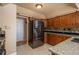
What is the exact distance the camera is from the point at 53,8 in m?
0.86

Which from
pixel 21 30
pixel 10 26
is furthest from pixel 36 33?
pixel 10 26

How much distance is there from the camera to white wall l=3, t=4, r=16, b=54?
0.89 metres

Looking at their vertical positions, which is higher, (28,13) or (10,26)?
(28,13)

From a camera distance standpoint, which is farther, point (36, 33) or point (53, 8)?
point (36, 33)

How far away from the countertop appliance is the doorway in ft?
0.23

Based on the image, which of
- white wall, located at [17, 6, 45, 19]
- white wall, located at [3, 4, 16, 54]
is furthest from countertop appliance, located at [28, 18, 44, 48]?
white wall, located at [3, 4, 16, 54]

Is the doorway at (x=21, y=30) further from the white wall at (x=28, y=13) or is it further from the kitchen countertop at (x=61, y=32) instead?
the kitchen countertop at (x=61, y=32)

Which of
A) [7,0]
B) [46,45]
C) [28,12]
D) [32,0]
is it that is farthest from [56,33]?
[7,0]

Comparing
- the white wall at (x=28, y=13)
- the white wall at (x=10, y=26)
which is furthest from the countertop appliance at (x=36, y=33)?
the white wall at (x=10, y=26)

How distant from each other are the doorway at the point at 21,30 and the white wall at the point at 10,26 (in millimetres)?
39

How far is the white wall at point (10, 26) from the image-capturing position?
2.93ft

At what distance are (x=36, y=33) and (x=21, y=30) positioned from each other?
177 millimetres

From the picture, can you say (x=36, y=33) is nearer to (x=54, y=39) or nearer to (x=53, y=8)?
(x=54, y=39)

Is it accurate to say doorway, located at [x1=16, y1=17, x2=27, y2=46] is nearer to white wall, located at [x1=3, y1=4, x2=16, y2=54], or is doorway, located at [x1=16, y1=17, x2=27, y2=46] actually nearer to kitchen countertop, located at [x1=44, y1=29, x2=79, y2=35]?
white wall, located at [x1=3, y1=4, x2=16, y2=54]
